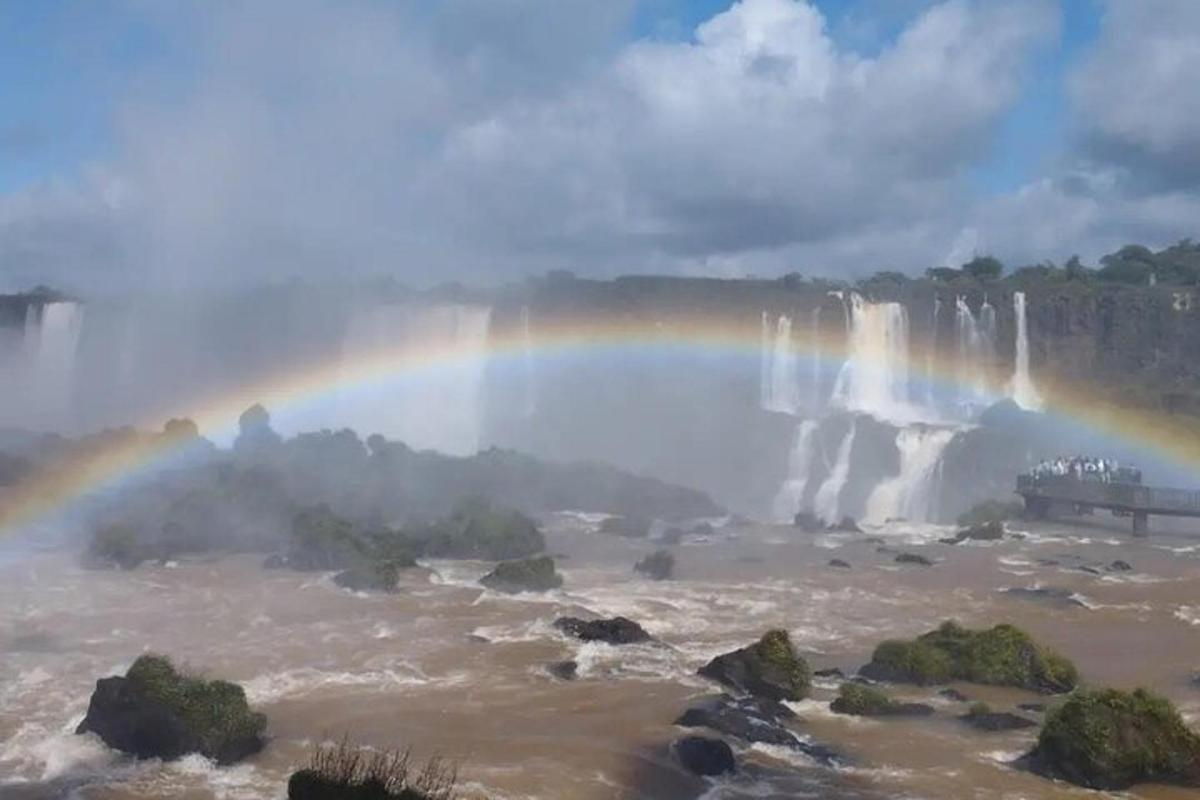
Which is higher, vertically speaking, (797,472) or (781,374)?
(781,374)

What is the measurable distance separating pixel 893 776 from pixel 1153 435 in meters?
31.1

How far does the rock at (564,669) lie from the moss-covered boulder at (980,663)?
3.85 m

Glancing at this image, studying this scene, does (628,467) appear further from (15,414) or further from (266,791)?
(266,791)

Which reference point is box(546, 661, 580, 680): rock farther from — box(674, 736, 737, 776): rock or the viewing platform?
the viewing platform

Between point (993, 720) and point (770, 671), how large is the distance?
8.69ft

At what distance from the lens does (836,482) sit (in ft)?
129

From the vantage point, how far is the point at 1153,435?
3897 centimetres

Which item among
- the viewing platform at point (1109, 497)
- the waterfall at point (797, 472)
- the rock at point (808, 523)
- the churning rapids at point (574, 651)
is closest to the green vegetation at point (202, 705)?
the churning rapids at point (574, 651)

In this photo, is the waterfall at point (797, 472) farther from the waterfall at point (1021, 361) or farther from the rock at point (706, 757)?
the rock at point (706, 757)

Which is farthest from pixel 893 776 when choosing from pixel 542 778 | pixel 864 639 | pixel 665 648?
pixel 864 639

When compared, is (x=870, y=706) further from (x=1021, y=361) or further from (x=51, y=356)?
(x=51, y=356)

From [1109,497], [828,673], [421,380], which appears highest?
[421,380]

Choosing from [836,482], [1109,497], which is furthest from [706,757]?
[836,482]

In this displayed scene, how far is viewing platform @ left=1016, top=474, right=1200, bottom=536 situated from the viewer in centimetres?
3008
